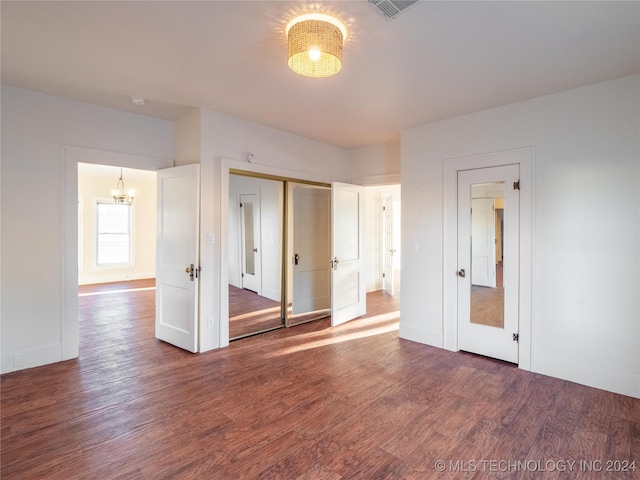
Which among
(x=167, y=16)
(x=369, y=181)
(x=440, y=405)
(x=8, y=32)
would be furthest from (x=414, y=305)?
(x=8, y=32)

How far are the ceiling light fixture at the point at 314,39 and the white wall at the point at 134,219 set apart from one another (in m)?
6.75

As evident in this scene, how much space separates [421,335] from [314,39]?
11.6 feet

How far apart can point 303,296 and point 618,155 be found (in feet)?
13.2

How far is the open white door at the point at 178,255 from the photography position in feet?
12.1

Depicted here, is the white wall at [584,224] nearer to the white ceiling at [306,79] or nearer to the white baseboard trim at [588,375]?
the white baseboard trim at [588,375]

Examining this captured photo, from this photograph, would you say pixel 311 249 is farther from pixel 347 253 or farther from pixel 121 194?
pixel 121 194

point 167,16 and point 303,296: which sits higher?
point 167,16

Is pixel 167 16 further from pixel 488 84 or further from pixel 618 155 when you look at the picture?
pixel 618 155

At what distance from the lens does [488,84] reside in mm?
2982

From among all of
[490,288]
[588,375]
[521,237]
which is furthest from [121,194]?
[588,375]

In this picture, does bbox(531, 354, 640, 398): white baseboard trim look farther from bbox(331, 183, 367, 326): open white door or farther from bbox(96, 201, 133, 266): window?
bbox(96, 201, 133, 266): window

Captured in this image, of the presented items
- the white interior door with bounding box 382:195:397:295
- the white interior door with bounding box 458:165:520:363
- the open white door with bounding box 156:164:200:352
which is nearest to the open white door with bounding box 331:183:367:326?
the white interior door with bounding box 458:165:520:363

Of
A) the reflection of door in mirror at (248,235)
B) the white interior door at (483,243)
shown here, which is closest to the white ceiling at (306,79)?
the white interior door at (483,243)

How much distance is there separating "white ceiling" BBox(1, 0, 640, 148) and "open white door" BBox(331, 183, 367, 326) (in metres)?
1.55
